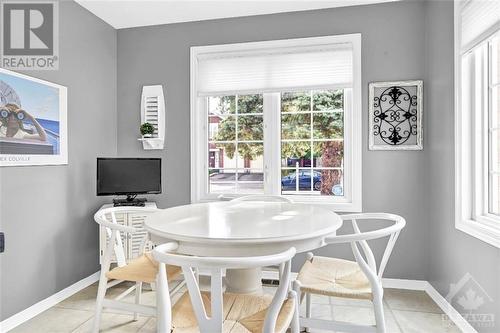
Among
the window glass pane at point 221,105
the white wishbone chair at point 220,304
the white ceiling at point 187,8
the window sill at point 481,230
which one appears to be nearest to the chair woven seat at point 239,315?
the white wishbone chair at point 220,304

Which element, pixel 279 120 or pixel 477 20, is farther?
pixel 279 120

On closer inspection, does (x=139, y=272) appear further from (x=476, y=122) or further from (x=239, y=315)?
(x=476, y=122)

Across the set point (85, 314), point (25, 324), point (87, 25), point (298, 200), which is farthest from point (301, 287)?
point (87, 25)

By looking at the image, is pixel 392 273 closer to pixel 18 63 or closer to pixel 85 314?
pixel 85 314

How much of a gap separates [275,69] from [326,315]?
222 centimetres

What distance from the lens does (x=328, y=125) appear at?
10.8 feet

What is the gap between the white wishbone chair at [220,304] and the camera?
1.14 m

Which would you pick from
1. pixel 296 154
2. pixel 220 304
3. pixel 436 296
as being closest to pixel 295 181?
pixel 296 154

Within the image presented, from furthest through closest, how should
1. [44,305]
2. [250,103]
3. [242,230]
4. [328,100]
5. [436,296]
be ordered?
[250,103] → [328,100] → [436,296] → [44,305] → [242,230]

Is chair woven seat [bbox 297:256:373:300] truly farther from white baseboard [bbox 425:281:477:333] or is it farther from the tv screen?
the tv screen

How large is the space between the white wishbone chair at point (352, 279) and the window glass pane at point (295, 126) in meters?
1.46

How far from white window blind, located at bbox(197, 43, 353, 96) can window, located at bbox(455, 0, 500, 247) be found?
99cm

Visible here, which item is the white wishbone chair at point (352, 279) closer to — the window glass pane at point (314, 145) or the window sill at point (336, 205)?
the window sill at point (336, 205)

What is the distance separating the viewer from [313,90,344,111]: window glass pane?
128 inches
